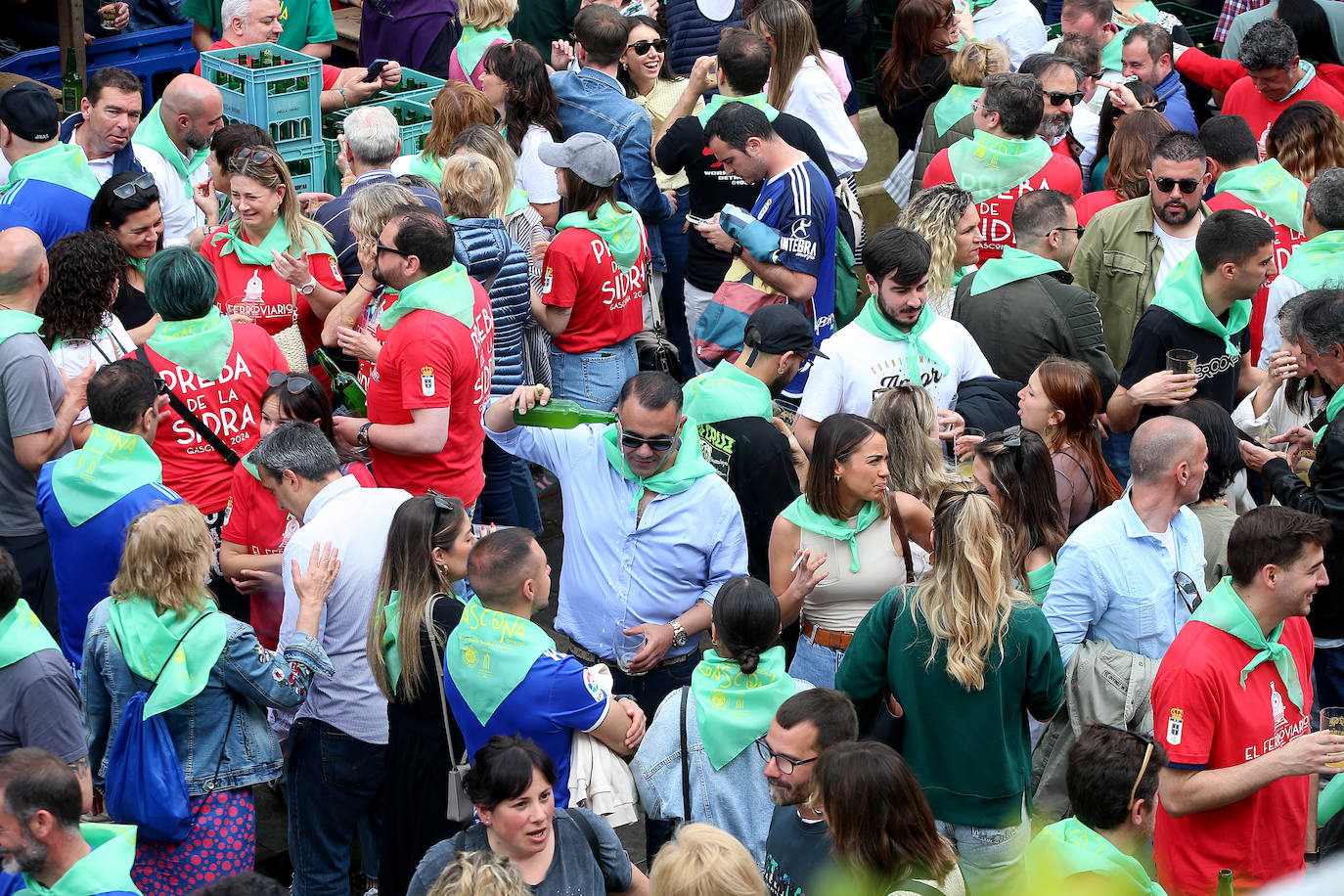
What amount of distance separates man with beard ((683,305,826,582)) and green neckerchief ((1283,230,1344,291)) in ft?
8.06

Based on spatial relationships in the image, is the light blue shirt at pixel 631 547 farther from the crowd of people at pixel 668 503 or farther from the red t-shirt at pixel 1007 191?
the red t-shirt at pixel 1007 191

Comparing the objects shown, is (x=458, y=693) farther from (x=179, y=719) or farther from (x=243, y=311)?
(x=243, y=311)

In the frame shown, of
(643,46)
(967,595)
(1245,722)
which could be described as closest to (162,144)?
(643,46)

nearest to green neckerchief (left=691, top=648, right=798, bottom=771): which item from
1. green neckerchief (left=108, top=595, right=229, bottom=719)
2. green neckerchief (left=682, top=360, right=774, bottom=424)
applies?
green neckerchief (left=682, top=360, right=774, bottom=424)

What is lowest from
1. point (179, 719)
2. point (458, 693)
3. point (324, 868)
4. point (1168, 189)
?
point (324, 868)

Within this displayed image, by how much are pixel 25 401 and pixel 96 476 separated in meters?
0.65

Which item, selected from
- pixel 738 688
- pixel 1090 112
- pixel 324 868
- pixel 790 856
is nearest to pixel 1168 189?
pixel 1090 112

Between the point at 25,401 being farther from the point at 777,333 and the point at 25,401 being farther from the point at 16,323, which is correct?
the point at 777,333

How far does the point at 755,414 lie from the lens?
5.38m

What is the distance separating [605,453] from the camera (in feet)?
16.3

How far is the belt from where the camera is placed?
4.85m

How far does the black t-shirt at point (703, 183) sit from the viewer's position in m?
7.37

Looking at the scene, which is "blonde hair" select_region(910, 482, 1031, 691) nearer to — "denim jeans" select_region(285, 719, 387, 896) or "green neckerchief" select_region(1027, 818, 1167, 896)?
"green neckerchief" select_region(1027, 818, 1167, 896)

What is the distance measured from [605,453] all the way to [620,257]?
6.67ft
